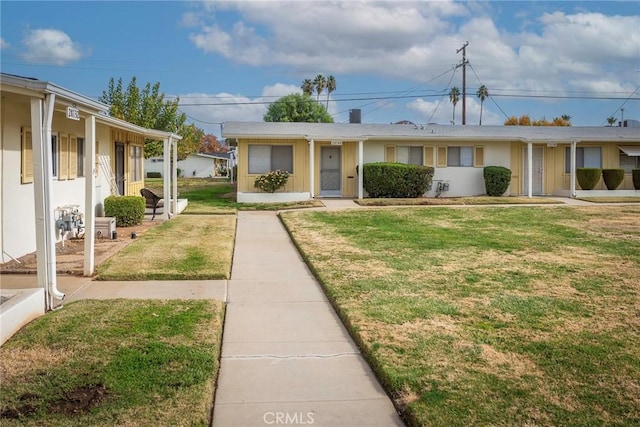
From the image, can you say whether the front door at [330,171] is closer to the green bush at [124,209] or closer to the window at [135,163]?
the window at [135,163]

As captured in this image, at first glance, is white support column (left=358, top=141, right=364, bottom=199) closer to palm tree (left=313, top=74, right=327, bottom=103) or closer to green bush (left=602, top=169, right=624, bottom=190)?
green bush (left=602, top=169, right=624, bottom=190)

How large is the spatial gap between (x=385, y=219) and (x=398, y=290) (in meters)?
8.78

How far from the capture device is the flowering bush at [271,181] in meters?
21.5

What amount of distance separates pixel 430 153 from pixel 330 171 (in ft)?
14.6

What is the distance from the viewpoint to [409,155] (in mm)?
24203

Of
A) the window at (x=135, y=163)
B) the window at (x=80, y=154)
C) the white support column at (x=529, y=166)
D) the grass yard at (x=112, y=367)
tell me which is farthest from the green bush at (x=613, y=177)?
the grass yard at (x=112, y=367)

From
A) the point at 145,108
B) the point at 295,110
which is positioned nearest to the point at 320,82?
the point at 295,110

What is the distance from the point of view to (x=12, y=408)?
377 centimetres

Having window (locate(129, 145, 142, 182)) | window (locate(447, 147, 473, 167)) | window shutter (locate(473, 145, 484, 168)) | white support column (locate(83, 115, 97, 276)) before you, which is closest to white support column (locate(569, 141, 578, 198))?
window shutter (locate(473, 145, 484, 168))

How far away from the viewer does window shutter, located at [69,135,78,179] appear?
1220 cm

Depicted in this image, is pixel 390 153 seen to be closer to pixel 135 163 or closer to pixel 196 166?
pixel 135 163

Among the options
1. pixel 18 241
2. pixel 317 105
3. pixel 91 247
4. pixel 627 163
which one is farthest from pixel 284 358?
pixel 317 105

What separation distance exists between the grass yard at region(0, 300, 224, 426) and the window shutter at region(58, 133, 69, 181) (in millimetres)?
6125

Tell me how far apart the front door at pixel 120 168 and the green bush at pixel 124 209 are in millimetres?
2582
